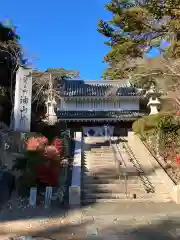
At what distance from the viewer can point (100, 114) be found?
103 ft

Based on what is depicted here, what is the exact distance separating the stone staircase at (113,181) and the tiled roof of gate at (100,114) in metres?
13.7

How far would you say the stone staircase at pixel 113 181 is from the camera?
1111cm

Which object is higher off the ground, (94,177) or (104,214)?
(94,177)

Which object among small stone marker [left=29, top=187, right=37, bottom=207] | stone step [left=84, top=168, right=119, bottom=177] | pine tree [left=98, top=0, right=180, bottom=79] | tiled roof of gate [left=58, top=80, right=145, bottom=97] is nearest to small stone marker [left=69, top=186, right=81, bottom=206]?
small stone marker [left=29, top=187, right=37, bottom=207]

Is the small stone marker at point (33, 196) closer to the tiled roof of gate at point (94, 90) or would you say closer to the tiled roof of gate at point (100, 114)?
the tiled roof of gate at point (100, 114)

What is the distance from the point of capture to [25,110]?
16984 millimetres

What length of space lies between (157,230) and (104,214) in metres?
2.15

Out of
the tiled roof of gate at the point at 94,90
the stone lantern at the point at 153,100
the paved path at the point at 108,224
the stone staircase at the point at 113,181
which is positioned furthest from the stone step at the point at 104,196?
the tiled roof of gate at the point at 94,90

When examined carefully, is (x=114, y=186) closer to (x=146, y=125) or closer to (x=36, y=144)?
(x=36, y=144)

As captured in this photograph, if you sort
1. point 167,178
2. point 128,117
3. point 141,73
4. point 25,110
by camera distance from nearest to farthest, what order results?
point 167,178 → point 141,73 → point 25,110 → point 128,117

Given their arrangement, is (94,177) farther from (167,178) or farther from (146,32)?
(146,32)

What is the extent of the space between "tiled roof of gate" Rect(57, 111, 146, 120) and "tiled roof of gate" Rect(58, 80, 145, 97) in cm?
206

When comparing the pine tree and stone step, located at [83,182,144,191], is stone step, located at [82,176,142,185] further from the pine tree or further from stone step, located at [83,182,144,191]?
the pine tree

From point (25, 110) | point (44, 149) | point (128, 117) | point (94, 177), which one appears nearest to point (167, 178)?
point (94, 177)
